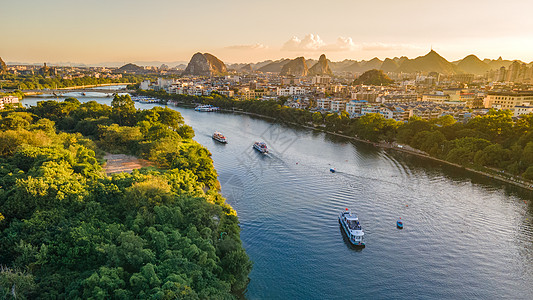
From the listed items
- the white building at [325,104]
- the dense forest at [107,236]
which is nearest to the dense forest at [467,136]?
the white building at [325,104]

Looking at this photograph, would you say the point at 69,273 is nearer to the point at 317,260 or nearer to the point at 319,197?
the point at 317,260

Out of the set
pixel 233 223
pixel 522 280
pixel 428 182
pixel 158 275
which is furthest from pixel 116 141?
pixel 522 280

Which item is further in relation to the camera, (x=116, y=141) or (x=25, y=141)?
(x=116, y=141)

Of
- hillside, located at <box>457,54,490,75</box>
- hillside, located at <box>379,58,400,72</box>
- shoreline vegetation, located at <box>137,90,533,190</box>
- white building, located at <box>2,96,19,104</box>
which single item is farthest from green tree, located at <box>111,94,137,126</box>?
hillside, located at <box>379,58,400,72</box>

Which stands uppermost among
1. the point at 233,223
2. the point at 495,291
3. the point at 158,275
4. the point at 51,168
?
the point at 51,168

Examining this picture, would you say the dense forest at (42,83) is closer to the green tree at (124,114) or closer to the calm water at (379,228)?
the green tree at (124,114)

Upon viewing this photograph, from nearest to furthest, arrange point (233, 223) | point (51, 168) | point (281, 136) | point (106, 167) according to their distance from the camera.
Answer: point (51, 168)
point (233, 223)
point (106, 167)
point (281, 136)

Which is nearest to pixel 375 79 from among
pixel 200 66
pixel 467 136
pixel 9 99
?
pixel 467 136

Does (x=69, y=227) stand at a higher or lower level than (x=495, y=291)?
higher
